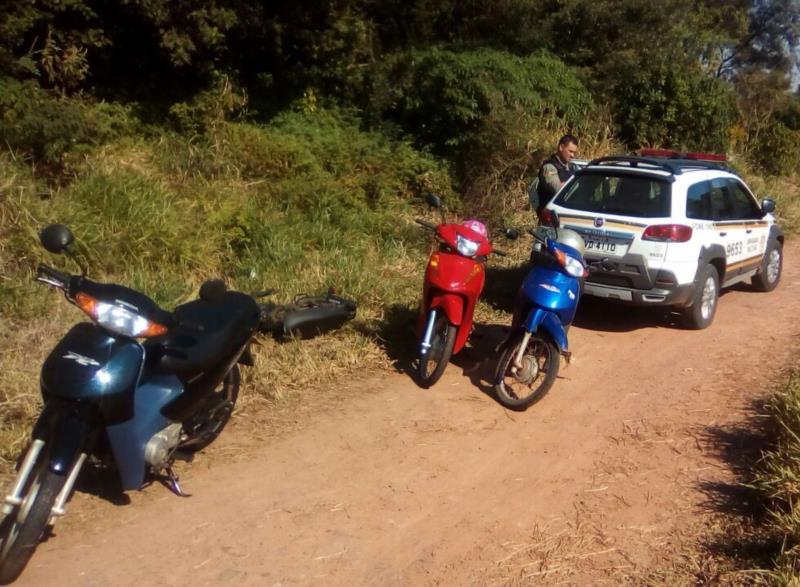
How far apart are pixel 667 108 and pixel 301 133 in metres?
7.71

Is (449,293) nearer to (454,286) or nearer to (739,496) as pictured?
(454,286)

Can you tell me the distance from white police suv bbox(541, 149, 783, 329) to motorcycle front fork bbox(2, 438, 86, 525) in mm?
5215

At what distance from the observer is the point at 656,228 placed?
817cm

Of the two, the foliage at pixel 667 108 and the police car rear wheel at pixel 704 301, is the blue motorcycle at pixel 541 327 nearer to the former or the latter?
the police car rear wheel at pixel 704 301

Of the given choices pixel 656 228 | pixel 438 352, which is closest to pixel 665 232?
pixel 656 228

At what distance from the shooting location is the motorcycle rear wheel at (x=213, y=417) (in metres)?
5.54

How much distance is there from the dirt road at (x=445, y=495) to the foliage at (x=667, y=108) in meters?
9.62

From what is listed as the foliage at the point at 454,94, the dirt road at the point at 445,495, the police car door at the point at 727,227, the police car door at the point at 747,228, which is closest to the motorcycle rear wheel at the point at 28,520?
the dirt road at the point at 445,495

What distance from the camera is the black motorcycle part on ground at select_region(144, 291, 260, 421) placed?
5.10 m

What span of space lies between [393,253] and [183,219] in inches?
95.1

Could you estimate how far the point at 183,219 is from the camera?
9484 mm

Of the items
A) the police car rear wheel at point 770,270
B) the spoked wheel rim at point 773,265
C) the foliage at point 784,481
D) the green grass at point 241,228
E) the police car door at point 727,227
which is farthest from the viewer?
the spoked wheel rim at point 773,265

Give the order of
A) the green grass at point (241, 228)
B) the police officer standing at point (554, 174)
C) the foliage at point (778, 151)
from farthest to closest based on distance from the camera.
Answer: the foliage at point (778, 151) → the police officer standing at point (554, 174) → the green grass at point (241, 228)

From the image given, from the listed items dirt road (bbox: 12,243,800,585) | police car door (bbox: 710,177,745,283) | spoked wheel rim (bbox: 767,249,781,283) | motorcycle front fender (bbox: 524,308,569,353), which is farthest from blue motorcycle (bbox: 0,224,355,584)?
spoked wheel rim (bbox: 767,249,781,283)
